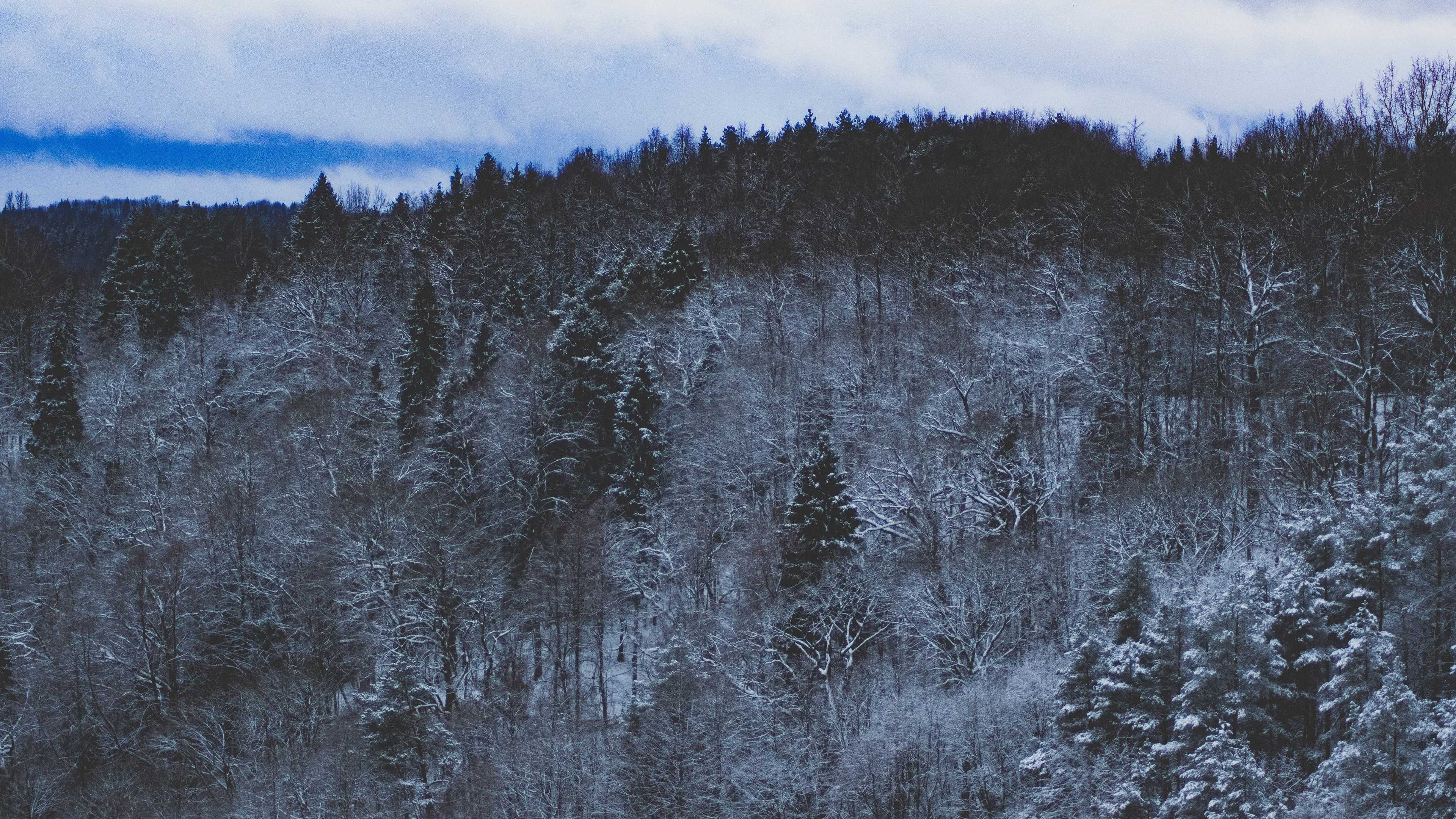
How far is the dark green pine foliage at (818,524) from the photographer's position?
3888 cm

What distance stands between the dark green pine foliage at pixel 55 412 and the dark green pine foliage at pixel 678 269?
3250 cm

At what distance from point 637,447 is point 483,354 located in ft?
44.2

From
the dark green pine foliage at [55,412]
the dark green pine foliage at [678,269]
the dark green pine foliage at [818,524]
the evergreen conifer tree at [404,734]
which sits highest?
the dark green pine foliage at [678,269]

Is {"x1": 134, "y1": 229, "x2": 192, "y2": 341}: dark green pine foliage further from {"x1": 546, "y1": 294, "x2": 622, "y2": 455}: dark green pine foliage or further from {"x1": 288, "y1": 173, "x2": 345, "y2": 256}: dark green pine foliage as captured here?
{"x1": 546, "y1": 294, "x2": 622, "y2": 455}: dark green pine foliage

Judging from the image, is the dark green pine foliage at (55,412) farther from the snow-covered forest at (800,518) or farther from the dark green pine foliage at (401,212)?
the dark green pine foliage at (401,212)

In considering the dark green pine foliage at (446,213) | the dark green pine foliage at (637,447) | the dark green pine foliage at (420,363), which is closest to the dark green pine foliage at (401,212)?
the dark green pine foliage at (446,213)

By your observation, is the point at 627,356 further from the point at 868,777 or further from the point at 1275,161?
the point at 1275,161

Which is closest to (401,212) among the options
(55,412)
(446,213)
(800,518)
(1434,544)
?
(446,213)

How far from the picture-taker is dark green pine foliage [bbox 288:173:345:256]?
276ft

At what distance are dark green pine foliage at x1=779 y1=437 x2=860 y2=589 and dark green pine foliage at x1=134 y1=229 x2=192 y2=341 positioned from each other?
49643 mm

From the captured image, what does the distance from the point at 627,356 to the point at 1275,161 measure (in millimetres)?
34230

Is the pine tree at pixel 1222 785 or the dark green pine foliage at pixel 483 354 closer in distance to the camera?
the pine tree at pixel 1222 785

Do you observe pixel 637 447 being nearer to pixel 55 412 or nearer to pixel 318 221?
pixel 55 412

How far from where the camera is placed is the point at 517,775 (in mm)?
33812
